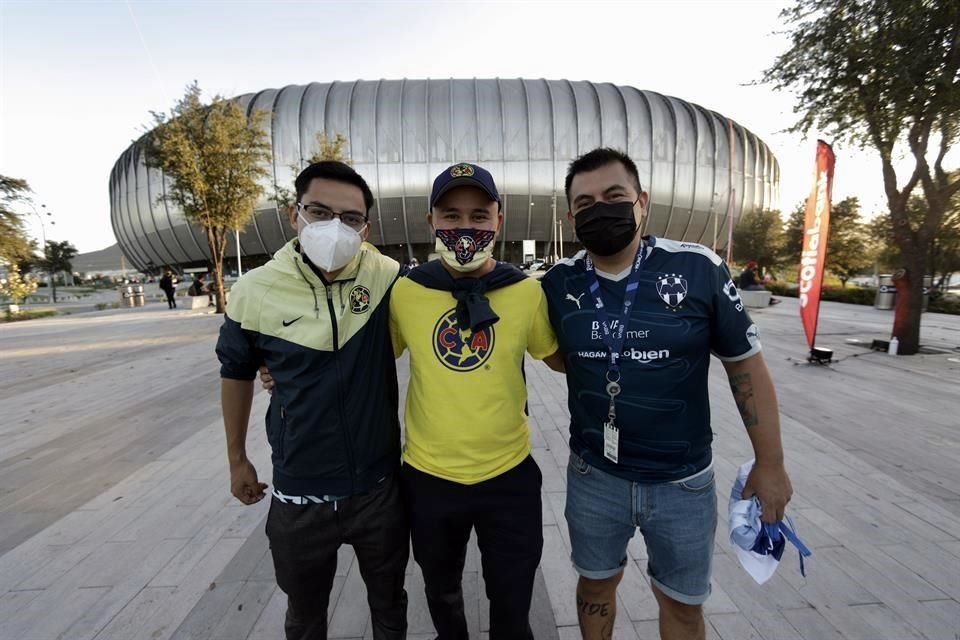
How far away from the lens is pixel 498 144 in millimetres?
45406

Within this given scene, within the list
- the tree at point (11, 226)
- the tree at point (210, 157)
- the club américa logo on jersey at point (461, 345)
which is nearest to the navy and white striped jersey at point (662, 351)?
the club américa logo on jersey at point (461, 345)

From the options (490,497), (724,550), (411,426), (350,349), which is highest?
(350,349)

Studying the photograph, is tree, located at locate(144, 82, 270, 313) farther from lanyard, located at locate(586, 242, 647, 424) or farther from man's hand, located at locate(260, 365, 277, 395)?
lanyard, located at locate(586, 242, 647, 424)

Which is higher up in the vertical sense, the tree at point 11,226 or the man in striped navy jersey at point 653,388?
the tree at point 11,226

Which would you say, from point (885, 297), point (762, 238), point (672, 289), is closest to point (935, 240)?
point (885, 297)

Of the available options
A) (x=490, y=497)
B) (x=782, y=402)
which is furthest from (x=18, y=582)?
(x=782, y=402)

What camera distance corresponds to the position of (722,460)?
4504mm

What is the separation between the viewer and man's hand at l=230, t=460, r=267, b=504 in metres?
2.03

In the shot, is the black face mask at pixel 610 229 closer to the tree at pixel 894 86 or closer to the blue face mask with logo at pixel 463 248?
the blue face mask with logo at pixel 463 248

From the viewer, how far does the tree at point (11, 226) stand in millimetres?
18438

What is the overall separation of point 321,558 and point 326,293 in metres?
1.24

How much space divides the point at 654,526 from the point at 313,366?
171 centimetres

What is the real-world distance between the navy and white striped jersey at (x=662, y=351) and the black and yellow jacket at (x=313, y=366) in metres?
0.96

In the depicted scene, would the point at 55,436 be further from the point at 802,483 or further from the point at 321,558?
the point at 802,483
